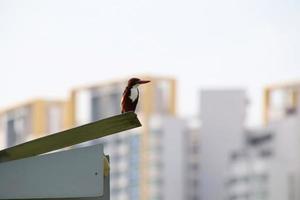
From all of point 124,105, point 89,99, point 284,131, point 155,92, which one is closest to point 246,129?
point 284,131

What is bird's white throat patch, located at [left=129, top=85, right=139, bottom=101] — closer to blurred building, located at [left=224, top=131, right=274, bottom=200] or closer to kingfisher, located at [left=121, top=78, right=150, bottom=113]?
kingfisher, located at [left=121, top=78, right=150, bottom=113]

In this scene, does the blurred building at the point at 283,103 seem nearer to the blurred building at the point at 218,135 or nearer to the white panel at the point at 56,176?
the blurred building at the point at 218,135

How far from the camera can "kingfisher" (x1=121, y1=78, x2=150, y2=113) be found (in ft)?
7.09

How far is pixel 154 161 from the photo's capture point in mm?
31547

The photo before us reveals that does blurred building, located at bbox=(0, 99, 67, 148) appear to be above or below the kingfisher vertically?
above

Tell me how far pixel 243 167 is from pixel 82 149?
1129 inches

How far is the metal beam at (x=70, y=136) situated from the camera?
1.98 m

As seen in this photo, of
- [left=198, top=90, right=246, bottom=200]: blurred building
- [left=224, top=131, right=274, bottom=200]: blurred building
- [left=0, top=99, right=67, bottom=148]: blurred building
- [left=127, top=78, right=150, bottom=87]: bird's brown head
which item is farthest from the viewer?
[left=0, top=99, right=67, bottom=148]: blurred building

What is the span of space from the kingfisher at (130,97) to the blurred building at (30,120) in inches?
1128

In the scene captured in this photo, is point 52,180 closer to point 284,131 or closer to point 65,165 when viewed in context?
point 65,165

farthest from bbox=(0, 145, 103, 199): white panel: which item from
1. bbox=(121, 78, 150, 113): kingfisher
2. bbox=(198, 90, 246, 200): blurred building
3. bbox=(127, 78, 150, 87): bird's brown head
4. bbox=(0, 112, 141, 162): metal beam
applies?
bbox=(198, 90, 246, 200): blurred building

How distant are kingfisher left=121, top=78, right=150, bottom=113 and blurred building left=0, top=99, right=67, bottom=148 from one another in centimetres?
2866

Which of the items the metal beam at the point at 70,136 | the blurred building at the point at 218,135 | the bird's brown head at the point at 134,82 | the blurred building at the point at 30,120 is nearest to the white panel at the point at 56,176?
the metal beam at the point at 70,136

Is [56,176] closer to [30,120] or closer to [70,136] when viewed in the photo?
[70,136]
